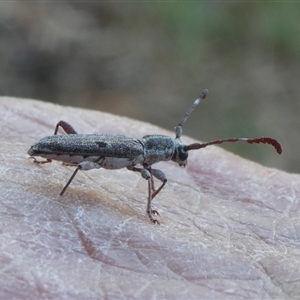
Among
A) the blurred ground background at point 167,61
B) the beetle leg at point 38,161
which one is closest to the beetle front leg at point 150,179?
the beetle leg at point 38,161

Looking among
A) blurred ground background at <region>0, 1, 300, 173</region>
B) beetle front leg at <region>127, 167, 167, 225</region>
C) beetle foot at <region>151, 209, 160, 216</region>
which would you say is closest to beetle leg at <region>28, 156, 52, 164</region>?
beetle front leg at <region>127, 167, 167, 225</region>

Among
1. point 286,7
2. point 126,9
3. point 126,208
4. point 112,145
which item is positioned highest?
point 286,7

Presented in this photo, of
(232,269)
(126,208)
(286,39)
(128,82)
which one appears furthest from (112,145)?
(286,39)

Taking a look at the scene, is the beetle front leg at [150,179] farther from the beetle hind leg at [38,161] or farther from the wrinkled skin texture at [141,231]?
the beetle hind leg at [38,161]

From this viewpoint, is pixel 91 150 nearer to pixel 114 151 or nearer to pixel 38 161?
pixel 114 151

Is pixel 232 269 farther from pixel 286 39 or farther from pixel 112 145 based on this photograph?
pixel 286 39
